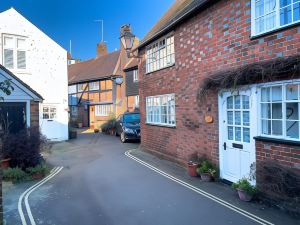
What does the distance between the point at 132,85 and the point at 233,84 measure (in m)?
20.9

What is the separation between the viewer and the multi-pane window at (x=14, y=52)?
15922 mm

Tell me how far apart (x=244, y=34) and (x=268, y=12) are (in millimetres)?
796

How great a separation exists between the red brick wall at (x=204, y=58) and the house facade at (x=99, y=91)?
1631 cm

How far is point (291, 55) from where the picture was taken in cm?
562

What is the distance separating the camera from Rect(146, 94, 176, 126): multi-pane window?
1163 cm

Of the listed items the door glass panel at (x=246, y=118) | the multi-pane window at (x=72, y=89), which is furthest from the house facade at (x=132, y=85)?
the door glass panel at (x=246, y=118)

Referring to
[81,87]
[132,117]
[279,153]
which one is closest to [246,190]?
[279,153]

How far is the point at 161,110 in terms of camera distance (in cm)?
1265

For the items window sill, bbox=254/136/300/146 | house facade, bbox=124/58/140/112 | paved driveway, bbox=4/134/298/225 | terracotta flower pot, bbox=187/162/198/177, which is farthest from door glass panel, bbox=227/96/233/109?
house facade, bbox=124/58/140/112

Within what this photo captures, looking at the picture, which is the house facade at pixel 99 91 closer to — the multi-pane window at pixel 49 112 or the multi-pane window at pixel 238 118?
the multi-pane window at pixel 49 112

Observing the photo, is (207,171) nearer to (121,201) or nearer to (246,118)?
(246,118)

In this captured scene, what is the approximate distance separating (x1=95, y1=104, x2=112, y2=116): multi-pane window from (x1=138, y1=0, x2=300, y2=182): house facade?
59.4ft

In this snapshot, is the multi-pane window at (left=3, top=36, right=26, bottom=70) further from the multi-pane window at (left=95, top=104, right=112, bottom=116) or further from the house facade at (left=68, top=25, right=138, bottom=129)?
the multi-pane window at (left=95, top=104, right=112, bottom=116)

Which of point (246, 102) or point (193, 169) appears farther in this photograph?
point (193, 169)
